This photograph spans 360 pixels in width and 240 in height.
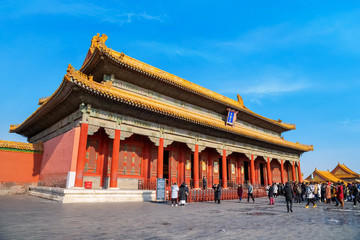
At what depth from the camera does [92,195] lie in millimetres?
11914

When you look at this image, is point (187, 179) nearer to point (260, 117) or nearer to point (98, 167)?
point (98, 167)

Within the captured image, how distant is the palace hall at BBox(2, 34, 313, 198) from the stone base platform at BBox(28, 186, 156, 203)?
2.02 feet

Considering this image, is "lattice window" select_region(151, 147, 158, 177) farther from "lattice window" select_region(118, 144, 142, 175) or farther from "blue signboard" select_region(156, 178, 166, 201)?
"blue signboard" select_region(156, 178, 166, 201)

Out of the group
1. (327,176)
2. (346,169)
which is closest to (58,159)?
(327,176)

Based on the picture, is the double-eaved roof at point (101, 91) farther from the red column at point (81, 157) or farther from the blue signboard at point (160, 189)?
the blue signboard at point (160, 189)

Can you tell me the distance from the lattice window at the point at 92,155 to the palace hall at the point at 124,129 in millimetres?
63

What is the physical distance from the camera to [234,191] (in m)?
18.2

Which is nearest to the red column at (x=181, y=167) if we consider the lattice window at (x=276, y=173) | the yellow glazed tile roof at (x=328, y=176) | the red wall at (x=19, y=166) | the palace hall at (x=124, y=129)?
the palace hall at (x=124, y=129)

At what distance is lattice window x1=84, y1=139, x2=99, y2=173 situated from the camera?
48.7 feet

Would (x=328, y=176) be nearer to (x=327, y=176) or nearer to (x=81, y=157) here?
(x=327, y=176)

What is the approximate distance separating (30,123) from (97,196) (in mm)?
11909

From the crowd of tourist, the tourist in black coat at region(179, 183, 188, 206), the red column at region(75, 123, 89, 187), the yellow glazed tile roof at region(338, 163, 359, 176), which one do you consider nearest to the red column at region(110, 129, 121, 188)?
the red column at region(75, 123, 89, 187)

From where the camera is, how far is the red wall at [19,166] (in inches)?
632

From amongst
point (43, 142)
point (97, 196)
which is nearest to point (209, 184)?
point (97, 196)
